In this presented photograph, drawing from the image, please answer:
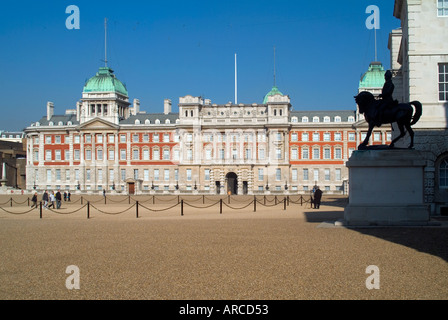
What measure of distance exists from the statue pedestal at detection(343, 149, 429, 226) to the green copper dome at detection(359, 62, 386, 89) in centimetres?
5902

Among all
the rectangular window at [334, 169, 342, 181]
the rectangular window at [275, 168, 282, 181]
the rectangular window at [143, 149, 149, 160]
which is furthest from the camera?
the rectangular window at [143, 149, 149, 160]

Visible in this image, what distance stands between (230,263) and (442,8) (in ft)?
66.6

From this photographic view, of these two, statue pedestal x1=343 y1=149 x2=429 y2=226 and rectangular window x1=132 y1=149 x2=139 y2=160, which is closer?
statue pedestal x1=343 y1=149 x2=429 y2=226

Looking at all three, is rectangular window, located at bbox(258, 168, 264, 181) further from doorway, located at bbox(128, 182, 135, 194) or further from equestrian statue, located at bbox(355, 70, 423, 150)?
equestrian statue, located at bbox(355, 70, 423, 150)

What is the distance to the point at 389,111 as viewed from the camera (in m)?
19.3

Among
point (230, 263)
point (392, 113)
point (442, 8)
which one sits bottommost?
point (230, 263)

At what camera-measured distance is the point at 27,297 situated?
909cm

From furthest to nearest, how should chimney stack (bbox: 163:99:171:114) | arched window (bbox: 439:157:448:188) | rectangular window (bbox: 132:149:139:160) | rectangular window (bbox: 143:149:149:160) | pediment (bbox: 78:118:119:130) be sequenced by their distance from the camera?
chimney stack (bbox: 163:99:171:114) → rectangular window (bbox: 132:149:139:160) → rectangular window (bbox: 143:149:149:160) → pediment (bbox: 78:118:119:130) → arched window (bbox: 439:157:448:188)

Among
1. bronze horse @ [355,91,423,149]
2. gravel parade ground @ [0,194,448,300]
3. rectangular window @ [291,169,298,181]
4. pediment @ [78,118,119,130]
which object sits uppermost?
pediment @ [78,118,119,130]

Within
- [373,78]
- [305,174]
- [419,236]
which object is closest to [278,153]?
[305,174]

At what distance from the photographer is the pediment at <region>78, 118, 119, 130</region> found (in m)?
78.6

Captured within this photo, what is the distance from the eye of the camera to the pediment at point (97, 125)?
78562 mm

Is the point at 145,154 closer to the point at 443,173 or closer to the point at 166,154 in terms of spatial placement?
the point at 166,154

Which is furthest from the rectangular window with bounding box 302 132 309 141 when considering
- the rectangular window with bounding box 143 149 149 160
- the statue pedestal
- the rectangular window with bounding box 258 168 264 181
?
the statue pedestal
